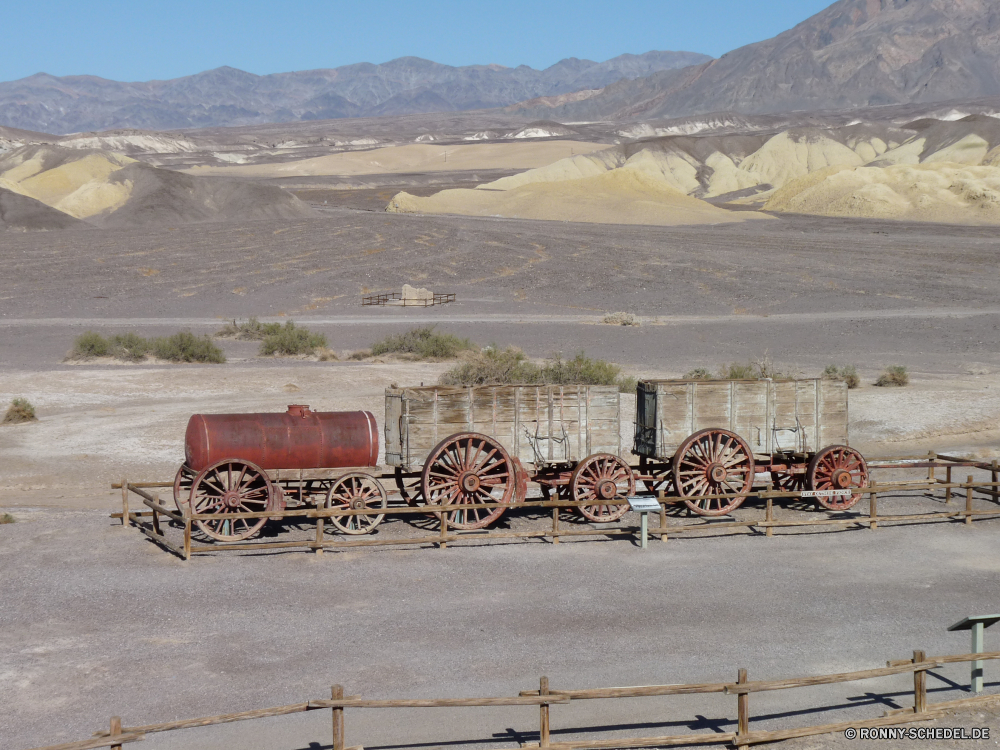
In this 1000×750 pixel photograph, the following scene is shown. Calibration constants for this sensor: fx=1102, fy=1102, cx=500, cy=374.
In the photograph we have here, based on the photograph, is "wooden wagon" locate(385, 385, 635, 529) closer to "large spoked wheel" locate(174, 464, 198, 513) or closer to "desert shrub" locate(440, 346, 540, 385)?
"large spoked wheel" locate(174, 464, 198, 513)

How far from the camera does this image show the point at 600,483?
1775 centimetres

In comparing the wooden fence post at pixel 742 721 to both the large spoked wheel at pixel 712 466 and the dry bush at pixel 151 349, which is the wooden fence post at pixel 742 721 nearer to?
the large spoked wheel at pixel 712 466

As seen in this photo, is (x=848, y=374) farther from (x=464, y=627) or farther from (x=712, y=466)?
(x=464, y=627)

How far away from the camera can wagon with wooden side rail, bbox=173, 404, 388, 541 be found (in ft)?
53.5

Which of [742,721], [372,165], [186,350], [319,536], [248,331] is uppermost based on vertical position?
[372,165]

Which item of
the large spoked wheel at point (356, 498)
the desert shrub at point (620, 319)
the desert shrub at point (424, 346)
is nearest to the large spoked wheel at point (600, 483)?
the large spoked wheel at point (356, 498)

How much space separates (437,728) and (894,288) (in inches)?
2056

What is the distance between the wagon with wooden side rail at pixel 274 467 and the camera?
642 inches

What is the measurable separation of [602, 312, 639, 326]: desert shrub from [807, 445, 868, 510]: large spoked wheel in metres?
28.1

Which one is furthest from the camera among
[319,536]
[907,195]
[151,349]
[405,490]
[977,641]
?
[907,195]

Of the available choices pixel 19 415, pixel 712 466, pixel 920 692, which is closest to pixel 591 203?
pixel 19 415

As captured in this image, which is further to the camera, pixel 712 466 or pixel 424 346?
pixel 424 346

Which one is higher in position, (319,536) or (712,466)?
(712,466)

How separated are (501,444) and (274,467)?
11.6 ft
